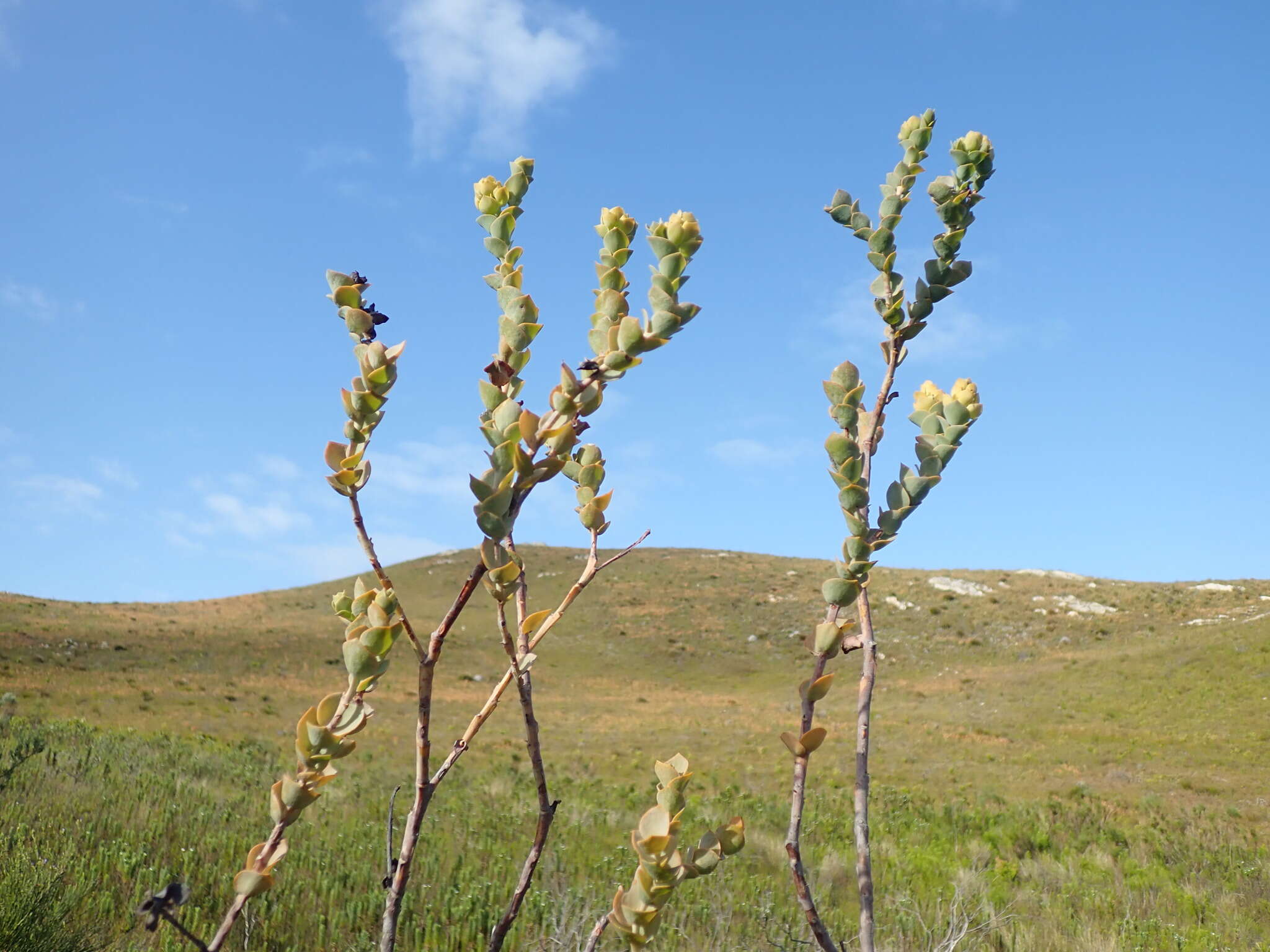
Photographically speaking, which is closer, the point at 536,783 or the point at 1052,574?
the point at 536,783

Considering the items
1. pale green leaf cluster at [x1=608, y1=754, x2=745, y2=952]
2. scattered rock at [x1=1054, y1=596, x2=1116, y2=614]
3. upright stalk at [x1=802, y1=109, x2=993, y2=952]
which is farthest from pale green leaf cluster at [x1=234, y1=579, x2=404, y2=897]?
scattered rock at [x1=1054, y1=596, x2=1116, y2=614]

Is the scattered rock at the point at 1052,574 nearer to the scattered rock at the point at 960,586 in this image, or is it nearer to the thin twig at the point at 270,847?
the scattered rock at the point at 960,586

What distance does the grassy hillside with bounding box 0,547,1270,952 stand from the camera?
553 centimetres

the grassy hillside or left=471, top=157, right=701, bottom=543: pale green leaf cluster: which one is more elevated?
left=471, top=157, right=701, bottom=543: pale green leaf cluster

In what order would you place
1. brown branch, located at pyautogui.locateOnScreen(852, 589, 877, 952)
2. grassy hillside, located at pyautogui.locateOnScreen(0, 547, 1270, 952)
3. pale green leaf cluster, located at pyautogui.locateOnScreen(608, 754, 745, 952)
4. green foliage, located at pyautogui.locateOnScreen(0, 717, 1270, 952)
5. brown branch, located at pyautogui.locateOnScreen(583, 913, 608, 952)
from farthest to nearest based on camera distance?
grassy hillside, located at pyautogui.locateOnScreen(0, 547, 1270, 952) < green foliage, located at pyautogui.locateOnScreen(0, 717, 1270, 952) < brown branch, located at pyautogui.locateOnScreen(852, 589, 877, 952) < brown branch, located at pyautogui.locateOnScreen(583, 913, 608, 952) < pale green leaf cluster, located at pyautogui.locateOnScreen(608, 754, 745, 952)

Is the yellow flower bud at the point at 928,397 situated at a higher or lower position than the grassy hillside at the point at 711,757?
higher

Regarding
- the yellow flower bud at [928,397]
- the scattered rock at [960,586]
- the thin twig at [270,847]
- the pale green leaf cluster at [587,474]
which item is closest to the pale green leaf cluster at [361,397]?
the thin twig at [270,847]

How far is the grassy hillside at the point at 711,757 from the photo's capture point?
553 centimetres

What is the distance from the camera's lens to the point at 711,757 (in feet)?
60.9

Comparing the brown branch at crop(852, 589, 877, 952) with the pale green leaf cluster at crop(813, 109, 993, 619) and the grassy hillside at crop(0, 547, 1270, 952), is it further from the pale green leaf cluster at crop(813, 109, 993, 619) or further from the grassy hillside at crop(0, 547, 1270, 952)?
the grassy hillside at crop(0, 547, 1270, 952)


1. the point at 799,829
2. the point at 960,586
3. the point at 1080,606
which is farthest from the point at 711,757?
the point at 960,586

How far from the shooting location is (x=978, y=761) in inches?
716

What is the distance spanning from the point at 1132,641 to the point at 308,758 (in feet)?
125

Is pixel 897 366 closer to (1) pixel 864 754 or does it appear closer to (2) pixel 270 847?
(1) pixel 864 754
